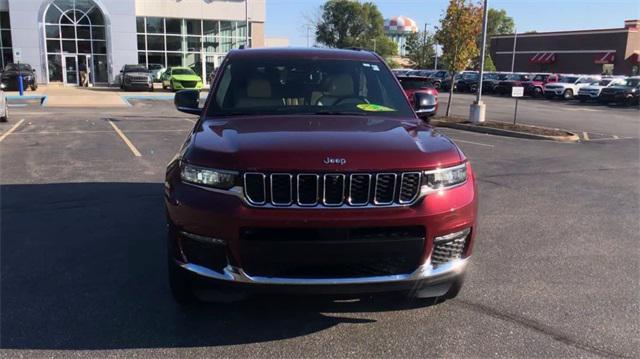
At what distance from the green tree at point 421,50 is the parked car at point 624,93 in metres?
50.9

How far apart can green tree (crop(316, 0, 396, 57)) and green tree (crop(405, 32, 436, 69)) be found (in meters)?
→ 5.32

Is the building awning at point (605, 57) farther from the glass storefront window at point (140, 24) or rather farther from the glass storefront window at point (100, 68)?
the glass storefront window at point (100, 68)

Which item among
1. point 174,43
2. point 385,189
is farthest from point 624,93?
point 385,189

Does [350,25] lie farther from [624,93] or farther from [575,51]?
[624,93]

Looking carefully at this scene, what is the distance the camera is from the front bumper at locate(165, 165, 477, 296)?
119 inches

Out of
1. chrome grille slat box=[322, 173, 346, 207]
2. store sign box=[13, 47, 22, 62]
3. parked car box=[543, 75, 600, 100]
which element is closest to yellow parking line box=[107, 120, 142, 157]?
chrome grille slat box=[322, 173, 346, 207]

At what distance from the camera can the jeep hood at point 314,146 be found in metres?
3.09

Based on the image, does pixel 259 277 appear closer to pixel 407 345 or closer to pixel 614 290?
pixel 407 345

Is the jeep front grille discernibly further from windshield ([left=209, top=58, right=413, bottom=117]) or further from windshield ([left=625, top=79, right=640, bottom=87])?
windshield ([left=625, top=79, right=640, bottom=87])

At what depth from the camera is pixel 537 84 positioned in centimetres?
3984

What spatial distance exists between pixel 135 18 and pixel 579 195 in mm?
37850

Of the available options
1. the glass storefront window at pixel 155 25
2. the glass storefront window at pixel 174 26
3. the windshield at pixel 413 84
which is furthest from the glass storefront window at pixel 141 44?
the windshield at pixel 413 84

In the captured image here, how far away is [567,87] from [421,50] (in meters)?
54.1

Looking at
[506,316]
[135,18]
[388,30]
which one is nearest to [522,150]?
[506,316]
